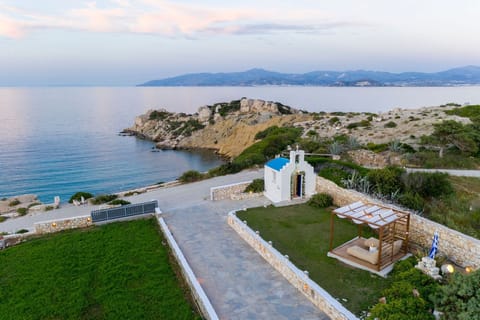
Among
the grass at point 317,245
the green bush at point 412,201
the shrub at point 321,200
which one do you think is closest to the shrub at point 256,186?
the grass at point 317,245

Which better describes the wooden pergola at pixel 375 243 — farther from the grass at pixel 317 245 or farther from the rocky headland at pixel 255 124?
the rocky headland at pixel 255 124

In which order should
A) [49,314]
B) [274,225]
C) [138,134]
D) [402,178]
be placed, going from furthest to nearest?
[138,134]
[402,178]
[274,225]
[49,314]

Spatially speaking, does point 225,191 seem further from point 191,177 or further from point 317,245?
point 317,245

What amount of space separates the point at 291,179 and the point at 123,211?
8.14 metres

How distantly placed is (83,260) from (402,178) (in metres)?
13.0

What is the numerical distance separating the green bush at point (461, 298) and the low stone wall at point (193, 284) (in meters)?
5.04

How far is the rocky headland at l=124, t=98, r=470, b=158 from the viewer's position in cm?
3244

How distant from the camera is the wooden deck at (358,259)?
30.7ft

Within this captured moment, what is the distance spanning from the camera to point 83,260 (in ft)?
37.0

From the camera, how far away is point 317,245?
11.1 metres

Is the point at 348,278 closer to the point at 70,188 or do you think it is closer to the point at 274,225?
the point at 274,225

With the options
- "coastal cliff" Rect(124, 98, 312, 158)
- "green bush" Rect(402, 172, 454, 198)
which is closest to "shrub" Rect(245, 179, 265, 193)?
"green bush" Rect(402, 172, 454, 198)

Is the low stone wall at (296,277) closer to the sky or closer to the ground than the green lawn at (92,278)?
closer to the sky

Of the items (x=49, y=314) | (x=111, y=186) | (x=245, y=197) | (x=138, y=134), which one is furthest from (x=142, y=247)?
(x=138, y=134)
